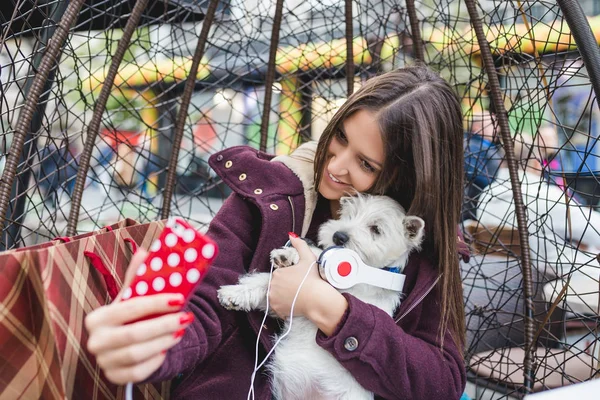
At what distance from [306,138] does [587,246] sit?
52.4 inches

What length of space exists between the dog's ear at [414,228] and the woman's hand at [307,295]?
0.21 metres

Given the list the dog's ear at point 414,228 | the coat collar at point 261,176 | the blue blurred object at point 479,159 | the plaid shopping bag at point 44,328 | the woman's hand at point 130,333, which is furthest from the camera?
the blue blurred object at point 479,159

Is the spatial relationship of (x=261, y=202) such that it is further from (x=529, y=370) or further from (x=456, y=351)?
(x=529, y=370)

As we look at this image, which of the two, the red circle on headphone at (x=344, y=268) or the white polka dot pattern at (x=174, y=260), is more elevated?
the white polka dot pattern at (x=174, y=260)

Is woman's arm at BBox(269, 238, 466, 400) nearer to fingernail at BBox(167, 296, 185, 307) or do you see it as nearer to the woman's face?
the woman's face

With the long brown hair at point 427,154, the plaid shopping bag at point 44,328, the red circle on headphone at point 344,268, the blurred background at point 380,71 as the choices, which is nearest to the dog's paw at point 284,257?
the red circle on headphone at point 344,268

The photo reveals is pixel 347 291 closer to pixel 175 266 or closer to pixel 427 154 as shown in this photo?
pixel 427 154

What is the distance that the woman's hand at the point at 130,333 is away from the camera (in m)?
0.67

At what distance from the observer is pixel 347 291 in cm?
109

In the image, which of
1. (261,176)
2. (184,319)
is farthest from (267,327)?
(184,319)

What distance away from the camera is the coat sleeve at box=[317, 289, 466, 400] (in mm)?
970

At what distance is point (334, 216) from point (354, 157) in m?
0.19

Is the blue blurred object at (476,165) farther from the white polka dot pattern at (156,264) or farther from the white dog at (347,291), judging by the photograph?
the white polka dot pattern at (156,264)

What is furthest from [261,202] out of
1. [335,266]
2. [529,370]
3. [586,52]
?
[529,370]
